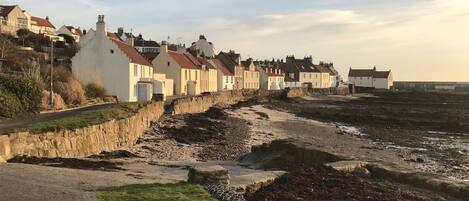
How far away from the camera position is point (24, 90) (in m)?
24.7

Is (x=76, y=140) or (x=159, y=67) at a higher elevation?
(x=159, y=67)

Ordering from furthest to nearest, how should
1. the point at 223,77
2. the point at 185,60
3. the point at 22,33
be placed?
the point at 223,77 < the point at 22,33 < the point at 185,60

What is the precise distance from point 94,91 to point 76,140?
23.4m

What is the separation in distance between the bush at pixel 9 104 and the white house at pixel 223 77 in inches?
2468

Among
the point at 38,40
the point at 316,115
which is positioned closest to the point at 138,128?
the point at 316,115

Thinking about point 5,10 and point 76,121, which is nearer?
point 76,121

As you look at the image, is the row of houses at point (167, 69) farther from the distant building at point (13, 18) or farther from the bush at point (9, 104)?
the bush at point (9, 104)

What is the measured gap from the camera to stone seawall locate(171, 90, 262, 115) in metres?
45.6

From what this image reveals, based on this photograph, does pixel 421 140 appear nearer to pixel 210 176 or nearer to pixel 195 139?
pixel 195 139

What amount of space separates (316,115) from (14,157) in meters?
47.8

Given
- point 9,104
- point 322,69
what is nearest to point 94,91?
point 9,104

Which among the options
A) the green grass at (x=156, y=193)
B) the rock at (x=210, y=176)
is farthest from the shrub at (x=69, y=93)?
the green grass at (x=156, y=193)

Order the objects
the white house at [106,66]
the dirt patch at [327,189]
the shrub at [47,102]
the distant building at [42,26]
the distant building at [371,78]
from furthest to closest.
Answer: the distant building at [371,78] → the distant building at [42,26] → the white house at [106,66] → the shrub at [47,102] → the dirt patch at [327,189]

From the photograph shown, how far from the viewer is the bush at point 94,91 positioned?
41125mm
